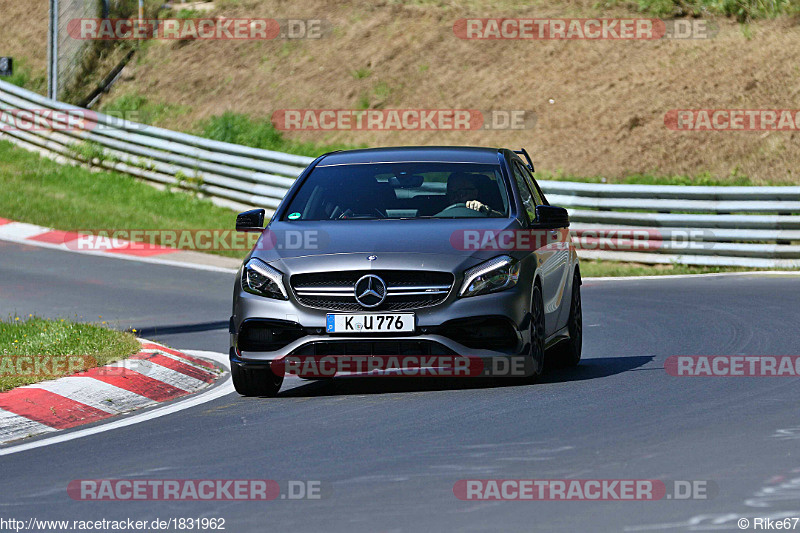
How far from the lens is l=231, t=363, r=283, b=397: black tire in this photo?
8875mm

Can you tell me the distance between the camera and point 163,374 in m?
9.73

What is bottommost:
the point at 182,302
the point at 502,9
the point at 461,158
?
the point at 182,302

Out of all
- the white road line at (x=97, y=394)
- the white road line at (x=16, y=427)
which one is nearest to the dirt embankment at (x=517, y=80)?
the white road line at (x=97, y=394)

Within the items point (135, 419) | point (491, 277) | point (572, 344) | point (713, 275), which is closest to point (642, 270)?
point (713, 275)

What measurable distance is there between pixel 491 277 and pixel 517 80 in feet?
60.9

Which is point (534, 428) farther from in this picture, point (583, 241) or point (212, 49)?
point (212, 49)

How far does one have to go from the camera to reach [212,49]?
32312 mm

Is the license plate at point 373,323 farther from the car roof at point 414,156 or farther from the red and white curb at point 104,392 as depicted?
the car roof at point 414,156

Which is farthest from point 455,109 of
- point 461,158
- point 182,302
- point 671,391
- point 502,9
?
point 671,391

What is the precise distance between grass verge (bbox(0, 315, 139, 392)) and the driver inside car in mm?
2567

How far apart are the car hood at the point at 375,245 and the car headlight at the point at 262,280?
50 mm

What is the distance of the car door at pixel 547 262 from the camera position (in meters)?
9.19

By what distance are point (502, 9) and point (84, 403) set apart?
22.6 metres

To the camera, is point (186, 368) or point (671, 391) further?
point (186, 368)
